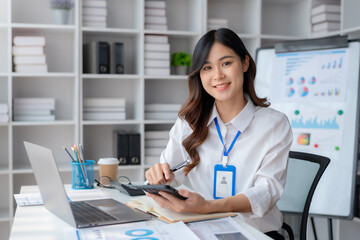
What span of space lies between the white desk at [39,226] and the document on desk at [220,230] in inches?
1.2

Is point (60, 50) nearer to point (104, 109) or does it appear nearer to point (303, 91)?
point (104, 109)

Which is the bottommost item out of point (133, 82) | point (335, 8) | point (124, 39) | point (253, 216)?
point (253, 216)

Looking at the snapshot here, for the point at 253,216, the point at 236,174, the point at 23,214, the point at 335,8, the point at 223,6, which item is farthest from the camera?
the point at 223,6

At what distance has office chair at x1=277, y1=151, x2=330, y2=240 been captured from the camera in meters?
1.86

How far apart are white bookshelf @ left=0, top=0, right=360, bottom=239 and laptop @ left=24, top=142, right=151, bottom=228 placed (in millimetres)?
1831

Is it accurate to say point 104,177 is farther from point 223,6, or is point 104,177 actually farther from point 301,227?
point 223,6

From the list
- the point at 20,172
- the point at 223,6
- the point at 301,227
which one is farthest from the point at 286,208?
the point at 223,6

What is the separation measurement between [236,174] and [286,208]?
0.38 m

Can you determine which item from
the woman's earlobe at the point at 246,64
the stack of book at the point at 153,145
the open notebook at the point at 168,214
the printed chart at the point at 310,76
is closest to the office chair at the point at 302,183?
the woman's earlobe at the point at 246,64

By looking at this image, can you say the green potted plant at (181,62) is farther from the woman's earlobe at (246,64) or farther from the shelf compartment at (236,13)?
the woman's earlobe at (246,64)

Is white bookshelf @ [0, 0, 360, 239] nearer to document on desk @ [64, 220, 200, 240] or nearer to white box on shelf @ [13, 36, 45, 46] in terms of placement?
white box on shelf @ [13, 36, 45, 46]

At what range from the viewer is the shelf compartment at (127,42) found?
3.60m

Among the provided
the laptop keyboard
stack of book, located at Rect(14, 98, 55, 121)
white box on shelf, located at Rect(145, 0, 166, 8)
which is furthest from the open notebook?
white box on shelf, located at Rect(145, 0, 166, 8)

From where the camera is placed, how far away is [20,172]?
3.25 metres
